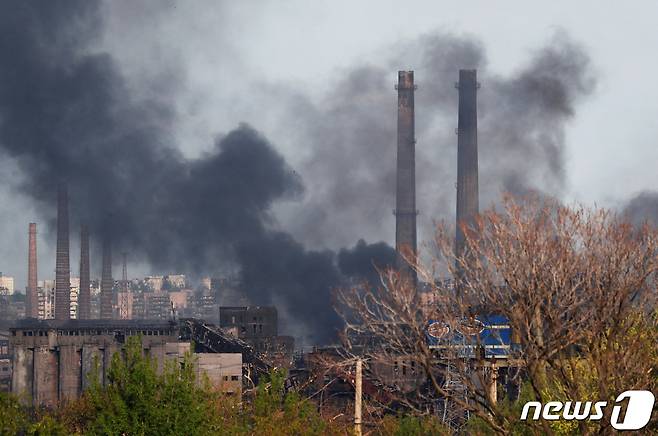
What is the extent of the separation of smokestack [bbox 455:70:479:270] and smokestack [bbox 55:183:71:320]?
51750 millimetres

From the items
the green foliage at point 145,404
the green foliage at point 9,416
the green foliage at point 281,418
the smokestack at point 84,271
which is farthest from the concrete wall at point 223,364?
the smokestack at point 84,271

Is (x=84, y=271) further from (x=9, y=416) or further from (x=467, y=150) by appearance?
(x=9, y=416)

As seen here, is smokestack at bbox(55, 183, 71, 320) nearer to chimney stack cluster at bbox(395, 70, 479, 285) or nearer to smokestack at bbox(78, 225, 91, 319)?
smokestack at bbox(78, 225, 91, 319)

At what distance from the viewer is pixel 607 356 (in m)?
25.2

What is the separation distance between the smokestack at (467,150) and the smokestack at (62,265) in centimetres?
5175

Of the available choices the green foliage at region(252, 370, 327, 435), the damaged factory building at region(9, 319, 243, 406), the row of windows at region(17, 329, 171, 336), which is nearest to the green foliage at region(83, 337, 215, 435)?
the green foliage at region(252, 370, 327, 435)

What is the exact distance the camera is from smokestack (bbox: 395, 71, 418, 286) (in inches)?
6280

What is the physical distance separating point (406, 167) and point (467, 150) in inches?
Result: 308

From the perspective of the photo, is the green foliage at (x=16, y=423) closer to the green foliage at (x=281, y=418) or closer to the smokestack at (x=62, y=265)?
the green foliage at (x=281, y=418)

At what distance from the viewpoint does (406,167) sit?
162625mm

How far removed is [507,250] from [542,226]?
1.17 meters

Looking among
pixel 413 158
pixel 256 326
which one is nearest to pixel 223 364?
pixel 256 326

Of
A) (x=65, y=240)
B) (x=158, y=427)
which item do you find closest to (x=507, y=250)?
(x=158, y=427)

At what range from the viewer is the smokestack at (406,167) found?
159500mm
